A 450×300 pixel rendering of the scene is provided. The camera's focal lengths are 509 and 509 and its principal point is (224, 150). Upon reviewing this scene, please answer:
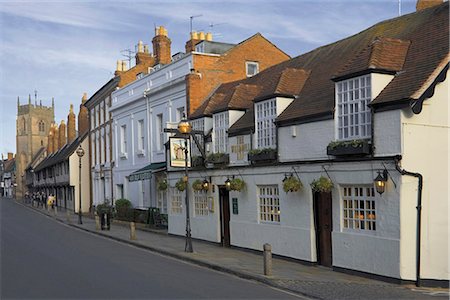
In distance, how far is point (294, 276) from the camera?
1284 centimetres

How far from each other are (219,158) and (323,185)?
21.3ft

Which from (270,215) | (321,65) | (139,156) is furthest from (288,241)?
(139,156)

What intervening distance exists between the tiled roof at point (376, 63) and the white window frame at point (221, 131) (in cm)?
40

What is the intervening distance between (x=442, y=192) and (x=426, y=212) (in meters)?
→ 0.64

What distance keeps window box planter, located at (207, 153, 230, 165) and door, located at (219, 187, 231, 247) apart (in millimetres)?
1067

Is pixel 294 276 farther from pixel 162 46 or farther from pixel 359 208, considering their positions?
pixel 162 46

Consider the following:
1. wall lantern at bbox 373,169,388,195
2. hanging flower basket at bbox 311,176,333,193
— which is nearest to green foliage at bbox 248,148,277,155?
hanging flower basket at bbox 311,176,333,193

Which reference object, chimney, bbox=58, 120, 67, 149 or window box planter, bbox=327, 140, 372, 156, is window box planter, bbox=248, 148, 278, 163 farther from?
chimney, bbox=58, 120, 67, 149

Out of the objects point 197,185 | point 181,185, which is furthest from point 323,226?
point 181,185

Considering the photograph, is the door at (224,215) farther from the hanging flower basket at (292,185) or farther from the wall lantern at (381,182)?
the wall lantern at (381,182)

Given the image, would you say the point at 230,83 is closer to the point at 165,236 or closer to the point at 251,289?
the point at 165,236

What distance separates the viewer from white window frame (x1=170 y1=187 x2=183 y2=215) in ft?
76.1

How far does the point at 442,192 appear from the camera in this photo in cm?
1195

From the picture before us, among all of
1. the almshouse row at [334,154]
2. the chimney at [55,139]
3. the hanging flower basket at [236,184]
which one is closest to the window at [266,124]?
the almshouse row at [334,154]
